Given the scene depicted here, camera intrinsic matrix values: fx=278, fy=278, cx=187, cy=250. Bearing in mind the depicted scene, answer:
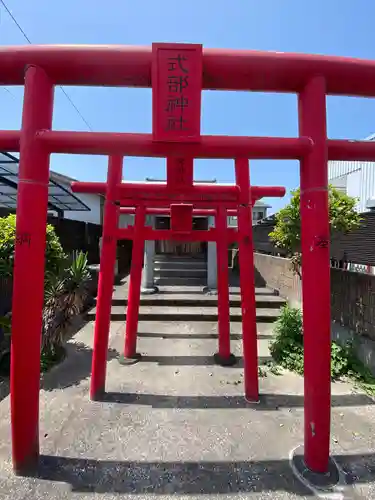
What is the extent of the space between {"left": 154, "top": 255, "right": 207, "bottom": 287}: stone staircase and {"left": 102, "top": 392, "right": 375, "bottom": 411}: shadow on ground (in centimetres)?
624

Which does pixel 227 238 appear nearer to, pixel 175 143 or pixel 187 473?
pixel 175 143

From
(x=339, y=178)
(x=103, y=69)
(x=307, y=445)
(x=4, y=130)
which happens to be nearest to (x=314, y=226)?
(x=307, y=445)

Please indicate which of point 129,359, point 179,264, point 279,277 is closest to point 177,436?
point 129,359

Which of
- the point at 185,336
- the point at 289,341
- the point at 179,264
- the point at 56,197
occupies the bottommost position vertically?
the point at 185,336

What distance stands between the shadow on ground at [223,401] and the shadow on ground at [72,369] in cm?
73

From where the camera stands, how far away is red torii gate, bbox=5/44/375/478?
87.2 inches

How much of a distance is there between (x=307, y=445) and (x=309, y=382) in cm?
55

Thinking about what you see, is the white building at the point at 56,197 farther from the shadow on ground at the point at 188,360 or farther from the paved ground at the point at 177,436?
the paved ground at the point at 177,436

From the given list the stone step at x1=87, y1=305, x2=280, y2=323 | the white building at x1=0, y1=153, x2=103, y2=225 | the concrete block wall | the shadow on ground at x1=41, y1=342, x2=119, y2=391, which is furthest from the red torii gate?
the white building at x1=0, y1=153, x2=103, y2=225

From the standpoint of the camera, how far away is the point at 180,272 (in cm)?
1066

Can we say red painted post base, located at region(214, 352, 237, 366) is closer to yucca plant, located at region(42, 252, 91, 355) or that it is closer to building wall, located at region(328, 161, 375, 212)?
yucca plant, located at region(42, 252, 91, 355)

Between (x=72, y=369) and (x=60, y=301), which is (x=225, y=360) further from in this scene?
(x=60, y=301)

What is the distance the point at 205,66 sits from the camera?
2.31m

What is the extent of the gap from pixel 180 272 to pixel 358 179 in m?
9.48
